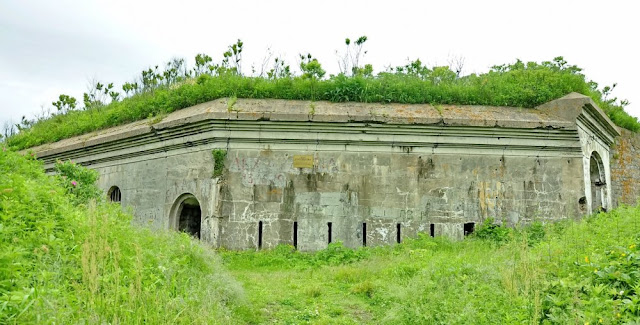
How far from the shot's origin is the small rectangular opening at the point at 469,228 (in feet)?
33.9

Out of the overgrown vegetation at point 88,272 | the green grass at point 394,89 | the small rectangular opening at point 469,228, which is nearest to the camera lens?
the overgrown vegetation at point 88,272

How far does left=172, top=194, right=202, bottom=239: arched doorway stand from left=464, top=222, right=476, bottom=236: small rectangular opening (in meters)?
5.21

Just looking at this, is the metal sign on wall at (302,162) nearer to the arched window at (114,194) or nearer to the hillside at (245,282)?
the hillside at (245,282)

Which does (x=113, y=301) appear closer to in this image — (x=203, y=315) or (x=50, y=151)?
(x=203, y=315)

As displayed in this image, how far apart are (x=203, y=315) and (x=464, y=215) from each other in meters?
6.88

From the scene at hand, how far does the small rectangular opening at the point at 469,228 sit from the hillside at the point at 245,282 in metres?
2.60

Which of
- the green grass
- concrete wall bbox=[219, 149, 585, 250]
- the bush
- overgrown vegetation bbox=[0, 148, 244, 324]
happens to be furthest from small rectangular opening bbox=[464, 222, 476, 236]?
the bush

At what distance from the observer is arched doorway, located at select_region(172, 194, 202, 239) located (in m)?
10.9

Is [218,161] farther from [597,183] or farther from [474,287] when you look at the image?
[597,183]

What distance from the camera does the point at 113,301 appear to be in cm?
388

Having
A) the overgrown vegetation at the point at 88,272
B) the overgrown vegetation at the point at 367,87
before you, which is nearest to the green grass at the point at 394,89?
the overgrown vegetation at the point at 367,87

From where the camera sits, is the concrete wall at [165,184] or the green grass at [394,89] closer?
the concrete wall at [165,184]

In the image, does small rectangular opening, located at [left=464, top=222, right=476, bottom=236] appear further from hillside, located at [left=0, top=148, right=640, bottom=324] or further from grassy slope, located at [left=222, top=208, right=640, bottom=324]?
hillside, located at [left=0, top=148, right=640, bottom=324]

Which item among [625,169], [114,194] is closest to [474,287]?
[114,194]
